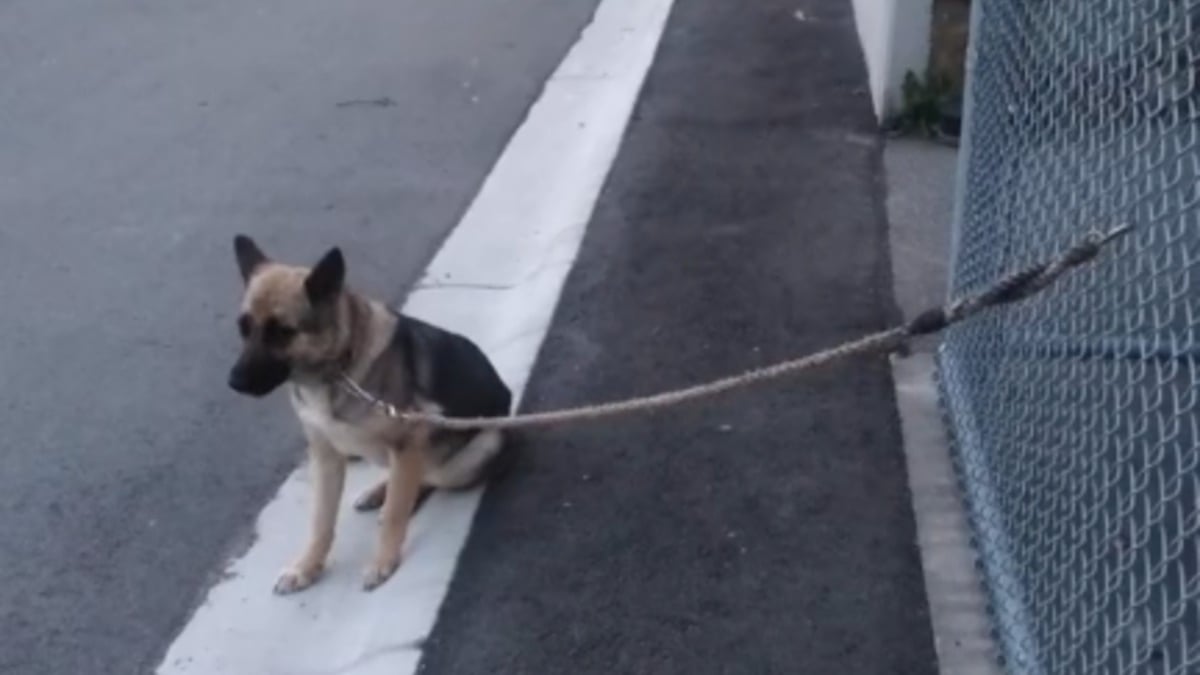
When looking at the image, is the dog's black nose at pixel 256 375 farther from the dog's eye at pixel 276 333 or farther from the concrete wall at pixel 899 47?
the concrete wall at pixel 899 47

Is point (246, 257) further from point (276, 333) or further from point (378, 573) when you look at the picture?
point (378, 573)

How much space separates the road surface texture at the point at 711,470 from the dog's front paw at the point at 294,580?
0.38 meters

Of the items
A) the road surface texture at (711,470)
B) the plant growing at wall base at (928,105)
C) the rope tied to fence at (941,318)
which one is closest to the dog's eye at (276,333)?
the rope tied to fence at (941,318)

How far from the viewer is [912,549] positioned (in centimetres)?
413

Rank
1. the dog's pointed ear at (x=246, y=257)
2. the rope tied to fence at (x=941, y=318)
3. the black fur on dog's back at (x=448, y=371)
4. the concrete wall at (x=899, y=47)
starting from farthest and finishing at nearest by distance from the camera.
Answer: the concrete wall at (x=899, y=47) → the black fur on dog's back at (x=448, y=371) → the dog's pointed ear at (x=246, y=257) → the rope tied to fence at (x=941, y=318)

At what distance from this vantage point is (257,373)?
12.6 ft

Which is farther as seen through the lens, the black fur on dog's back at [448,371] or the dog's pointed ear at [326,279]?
the black fur on dog's back at [448,371]

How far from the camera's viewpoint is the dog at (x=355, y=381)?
12.7 feet

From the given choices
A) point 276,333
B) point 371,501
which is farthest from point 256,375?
point 371,501

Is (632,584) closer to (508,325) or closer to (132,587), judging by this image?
(132,587)

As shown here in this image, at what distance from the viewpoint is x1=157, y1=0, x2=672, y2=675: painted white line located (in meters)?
3.85

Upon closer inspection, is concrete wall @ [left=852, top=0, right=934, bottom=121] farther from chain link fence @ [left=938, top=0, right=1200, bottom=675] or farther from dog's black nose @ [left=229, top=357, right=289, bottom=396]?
dog's black nose @ [left=229, top=357, right=289, bottom=396]

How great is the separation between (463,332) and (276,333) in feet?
5.93

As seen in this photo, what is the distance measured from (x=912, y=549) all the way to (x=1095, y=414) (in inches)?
22.7
